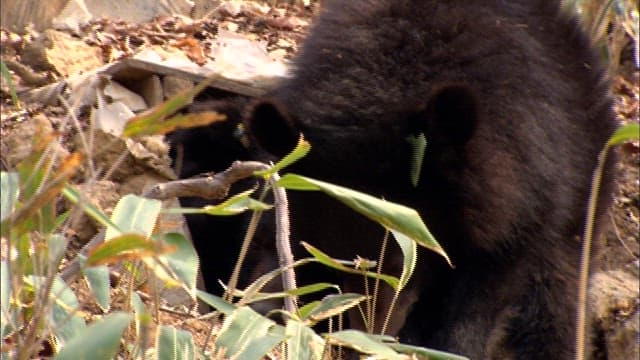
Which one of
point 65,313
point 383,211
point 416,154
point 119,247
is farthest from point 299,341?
point 416,154

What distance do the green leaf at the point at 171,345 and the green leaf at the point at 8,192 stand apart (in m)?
0.45

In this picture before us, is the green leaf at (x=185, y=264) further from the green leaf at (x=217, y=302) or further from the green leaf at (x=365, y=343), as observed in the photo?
the green leaf at (x=365, y=343)

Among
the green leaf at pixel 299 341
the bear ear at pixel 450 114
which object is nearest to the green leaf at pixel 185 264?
the green leaf at pixel 299 341

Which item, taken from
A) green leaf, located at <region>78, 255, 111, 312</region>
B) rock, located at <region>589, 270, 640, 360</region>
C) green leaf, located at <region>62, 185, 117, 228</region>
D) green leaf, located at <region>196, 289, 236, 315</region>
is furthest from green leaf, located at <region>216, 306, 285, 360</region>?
rock, located at <region>589, 270, 640, 360</region>

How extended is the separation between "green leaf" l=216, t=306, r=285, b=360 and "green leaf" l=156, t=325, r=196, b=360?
8cm

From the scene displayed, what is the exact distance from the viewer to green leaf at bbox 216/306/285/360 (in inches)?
87.5

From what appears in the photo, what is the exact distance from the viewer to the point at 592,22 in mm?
6961

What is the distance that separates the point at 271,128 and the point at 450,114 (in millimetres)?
670

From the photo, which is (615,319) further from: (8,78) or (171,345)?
(8,78)

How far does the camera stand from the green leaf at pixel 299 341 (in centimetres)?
233

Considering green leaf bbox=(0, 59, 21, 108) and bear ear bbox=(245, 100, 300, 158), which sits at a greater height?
green leaf bbox=(0, 59, 21, 108)

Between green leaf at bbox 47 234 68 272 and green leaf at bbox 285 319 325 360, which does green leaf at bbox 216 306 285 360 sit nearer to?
green leaf at bbox 285 319 325 360

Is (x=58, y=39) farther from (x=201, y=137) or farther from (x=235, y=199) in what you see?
(x=235, y=199)

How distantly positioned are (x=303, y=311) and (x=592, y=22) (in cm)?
483
